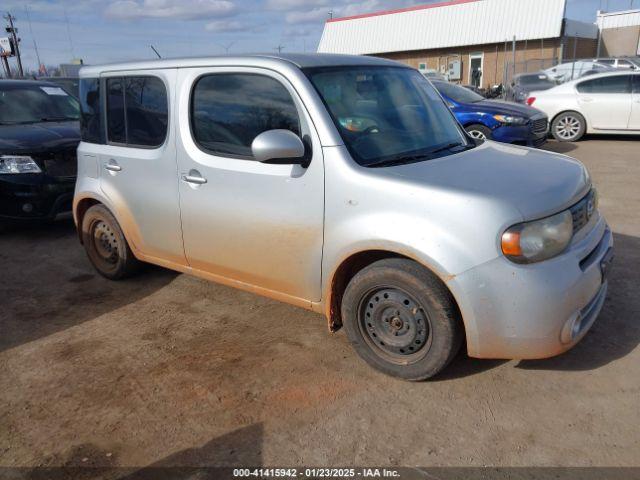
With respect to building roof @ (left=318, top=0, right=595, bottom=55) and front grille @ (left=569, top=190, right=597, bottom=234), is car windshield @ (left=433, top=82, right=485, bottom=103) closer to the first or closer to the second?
front grille @ (left=569, top=190, right=597, bottom=234)

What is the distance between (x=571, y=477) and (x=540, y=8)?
35301mm

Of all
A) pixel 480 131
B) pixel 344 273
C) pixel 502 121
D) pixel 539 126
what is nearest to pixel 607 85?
pixel 539 126

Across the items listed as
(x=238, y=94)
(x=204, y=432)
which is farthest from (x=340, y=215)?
(x=204, y=432)

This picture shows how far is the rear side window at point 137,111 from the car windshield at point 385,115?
52.2 inches

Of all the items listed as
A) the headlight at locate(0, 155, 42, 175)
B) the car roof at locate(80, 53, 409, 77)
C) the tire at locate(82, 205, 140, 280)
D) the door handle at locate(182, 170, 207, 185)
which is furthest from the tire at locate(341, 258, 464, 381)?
the headlight at locate(0, 155, 42, 175)

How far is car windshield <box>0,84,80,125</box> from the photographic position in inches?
278

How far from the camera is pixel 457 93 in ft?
34.8

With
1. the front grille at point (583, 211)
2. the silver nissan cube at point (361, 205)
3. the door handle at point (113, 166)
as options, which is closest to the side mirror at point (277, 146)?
the silver nissan cube at point (361, 205)

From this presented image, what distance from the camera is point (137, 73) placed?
13.6ft

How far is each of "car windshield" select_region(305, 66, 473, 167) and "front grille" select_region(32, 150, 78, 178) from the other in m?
4.28

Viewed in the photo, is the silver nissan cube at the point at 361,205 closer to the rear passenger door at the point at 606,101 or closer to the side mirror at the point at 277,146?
the side mirror at the point at 277,146

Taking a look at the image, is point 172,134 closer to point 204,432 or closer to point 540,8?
point 204,432

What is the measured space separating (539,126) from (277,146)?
8255 millimetres

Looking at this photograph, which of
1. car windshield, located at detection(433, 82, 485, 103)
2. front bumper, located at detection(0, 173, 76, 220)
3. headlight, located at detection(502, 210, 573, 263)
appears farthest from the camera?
car windshield, located at detection(433, 82, 485, 103)
